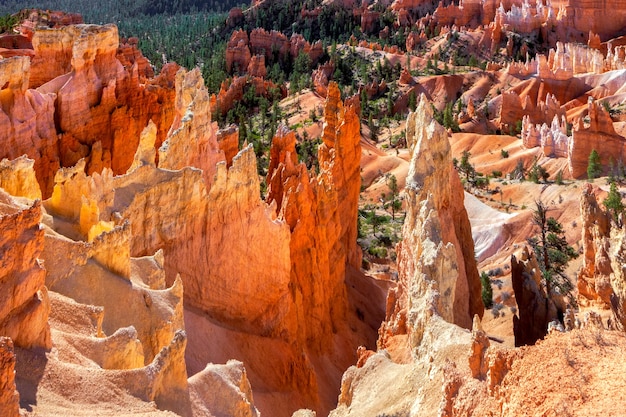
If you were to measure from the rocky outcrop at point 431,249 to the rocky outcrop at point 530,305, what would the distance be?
4.29 ft

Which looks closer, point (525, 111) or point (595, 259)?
point (595, 259)

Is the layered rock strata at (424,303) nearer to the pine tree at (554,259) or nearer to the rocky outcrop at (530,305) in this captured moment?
the rocky outcrop at (530,305)

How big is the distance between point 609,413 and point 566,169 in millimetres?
42603

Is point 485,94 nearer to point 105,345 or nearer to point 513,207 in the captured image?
point 513,207

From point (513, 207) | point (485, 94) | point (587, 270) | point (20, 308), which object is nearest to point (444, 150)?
point (587, 270)

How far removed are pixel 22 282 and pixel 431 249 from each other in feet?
26.5

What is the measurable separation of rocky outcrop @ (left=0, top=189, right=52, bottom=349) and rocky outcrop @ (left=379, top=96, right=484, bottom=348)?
6192mm

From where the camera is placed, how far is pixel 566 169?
Answer: 46094 mm

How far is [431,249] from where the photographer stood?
13930 mm

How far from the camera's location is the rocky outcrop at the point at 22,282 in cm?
811

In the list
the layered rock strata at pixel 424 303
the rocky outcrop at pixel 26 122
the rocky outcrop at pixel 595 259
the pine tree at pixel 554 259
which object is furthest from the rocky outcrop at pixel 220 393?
the pine tree at pixel 554 259

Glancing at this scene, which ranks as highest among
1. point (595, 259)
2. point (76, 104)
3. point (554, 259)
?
point (76, 104)

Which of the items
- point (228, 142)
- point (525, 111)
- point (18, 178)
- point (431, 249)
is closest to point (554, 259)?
point (228, 142)

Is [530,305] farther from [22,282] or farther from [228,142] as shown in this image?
[22,282]
